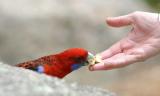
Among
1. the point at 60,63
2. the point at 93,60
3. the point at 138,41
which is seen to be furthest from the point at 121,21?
the point at 60,63

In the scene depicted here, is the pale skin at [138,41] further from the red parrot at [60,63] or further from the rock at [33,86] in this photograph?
the rock at [33,86]

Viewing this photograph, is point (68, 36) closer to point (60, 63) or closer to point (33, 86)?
point (60, 63)

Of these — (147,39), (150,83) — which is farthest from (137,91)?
(147,39)

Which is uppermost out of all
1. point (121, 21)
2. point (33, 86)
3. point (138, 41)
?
point (121, 21)

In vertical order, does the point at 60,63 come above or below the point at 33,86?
above

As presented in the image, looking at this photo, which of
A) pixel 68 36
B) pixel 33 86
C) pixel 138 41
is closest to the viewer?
pixel 33 86

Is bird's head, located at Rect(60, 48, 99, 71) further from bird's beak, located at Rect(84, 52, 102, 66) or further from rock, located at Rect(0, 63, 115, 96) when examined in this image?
rock, located at Rect(0, 63, 115, 96)

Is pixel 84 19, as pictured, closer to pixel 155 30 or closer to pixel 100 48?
pixel 100 48

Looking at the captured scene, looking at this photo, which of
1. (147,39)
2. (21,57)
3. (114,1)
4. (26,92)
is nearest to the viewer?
(26,92)
